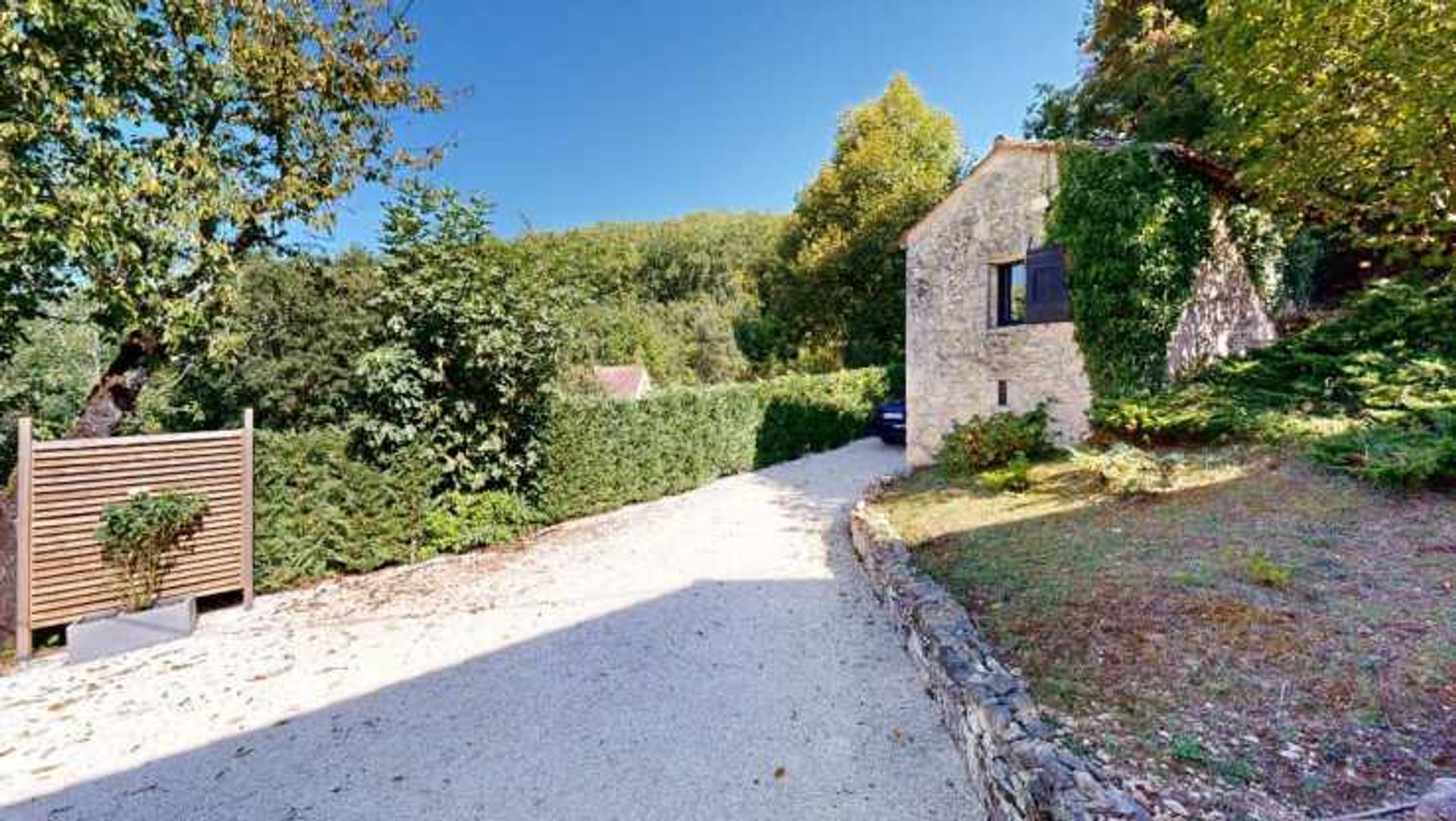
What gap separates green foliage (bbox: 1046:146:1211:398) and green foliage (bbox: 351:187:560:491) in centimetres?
845

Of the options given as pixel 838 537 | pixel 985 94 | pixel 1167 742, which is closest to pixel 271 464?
pixel 838 537

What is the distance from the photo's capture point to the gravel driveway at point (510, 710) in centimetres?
317

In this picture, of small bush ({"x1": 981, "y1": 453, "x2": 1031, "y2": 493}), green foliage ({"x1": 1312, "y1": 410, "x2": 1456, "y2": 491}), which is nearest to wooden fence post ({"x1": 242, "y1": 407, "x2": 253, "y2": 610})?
small bush ({"x1": 981, "y1": 453, "x2": 1031, "y2": 493})

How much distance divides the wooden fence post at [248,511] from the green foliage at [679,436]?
3525mm

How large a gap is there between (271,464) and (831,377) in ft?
42.8

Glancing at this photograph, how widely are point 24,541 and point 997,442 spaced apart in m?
11.5

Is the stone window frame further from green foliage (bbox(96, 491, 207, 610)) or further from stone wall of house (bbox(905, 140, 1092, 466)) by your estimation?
green foliage (bbox(96, 491, 207, 610))

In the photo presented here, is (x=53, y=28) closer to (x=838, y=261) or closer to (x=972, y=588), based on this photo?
(x=972, y=588)

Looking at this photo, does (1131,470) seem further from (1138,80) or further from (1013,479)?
(1138,80)

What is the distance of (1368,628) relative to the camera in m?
3.45

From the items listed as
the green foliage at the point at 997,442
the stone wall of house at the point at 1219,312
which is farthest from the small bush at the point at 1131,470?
the stone wall of house at the point at 1219,312

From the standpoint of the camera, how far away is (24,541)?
17.0 feet

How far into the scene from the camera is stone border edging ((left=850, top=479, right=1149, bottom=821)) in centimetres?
231

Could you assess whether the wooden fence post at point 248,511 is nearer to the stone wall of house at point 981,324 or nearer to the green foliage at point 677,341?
the stone wall of house at point 981,324
